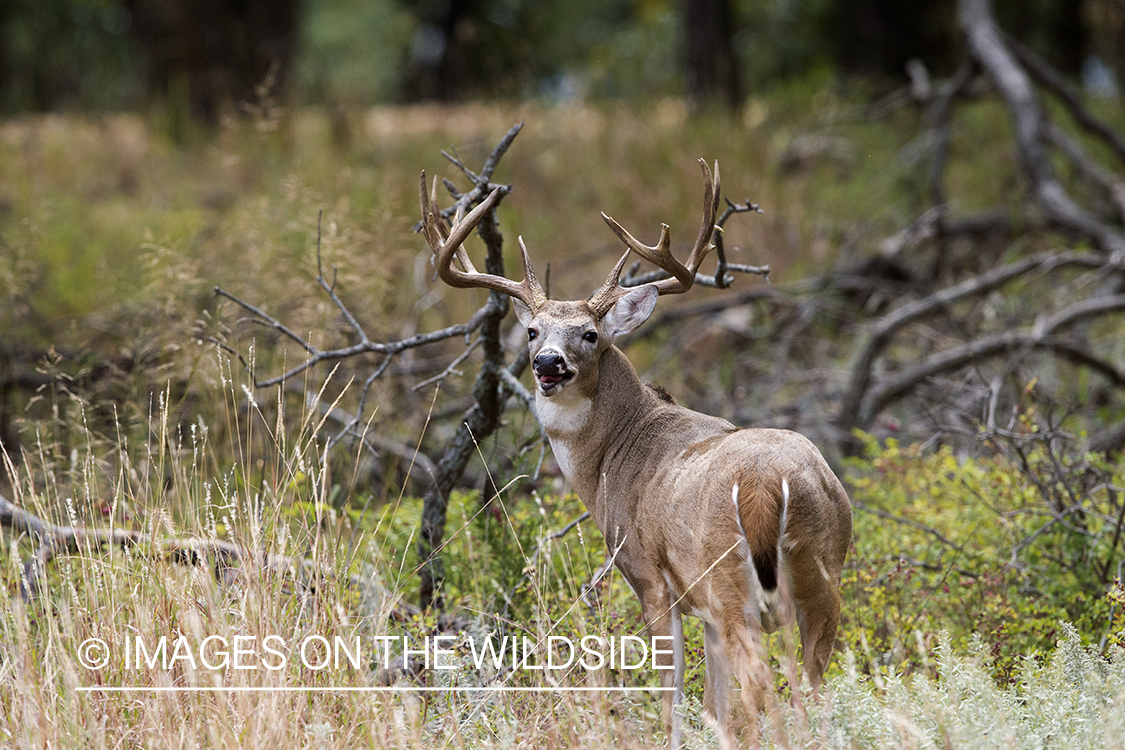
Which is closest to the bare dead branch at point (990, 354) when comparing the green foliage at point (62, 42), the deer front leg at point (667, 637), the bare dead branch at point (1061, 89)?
the bare dead branch at point (1061, 89)

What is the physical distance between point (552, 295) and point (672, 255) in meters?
4.20

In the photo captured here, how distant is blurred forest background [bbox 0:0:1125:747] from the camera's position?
436 cm

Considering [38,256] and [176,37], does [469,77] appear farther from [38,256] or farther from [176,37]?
[38,256]

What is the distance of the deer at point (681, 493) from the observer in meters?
3.26

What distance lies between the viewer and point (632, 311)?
13.7 ft

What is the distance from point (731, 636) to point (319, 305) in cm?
276

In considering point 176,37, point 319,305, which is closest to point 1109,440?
point 319,305

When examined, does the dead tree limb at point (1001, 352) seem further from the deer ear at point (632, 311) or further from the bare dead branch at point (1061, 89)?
the deer ear at point (632, 311)

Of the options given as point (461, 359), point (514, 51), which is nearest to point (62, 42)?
point (514, 51)

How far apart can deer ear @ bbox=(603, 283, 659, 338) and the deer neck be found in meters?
0.13

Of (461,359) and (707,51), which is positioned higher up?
(707,51)

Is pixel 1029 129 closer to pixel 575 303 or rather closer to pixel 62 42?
pixel 575 303

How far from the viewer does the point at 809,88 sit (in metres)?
15.0

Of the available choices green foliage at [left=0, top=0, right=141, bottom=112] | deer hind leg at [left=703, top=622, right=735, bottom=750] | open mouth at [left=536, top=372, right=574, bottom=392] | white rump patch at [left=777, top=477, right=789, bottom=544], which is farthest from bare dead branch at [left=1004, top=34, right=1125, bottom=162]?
green foliage at [left=0, top=0, right=141, bottom=112]
